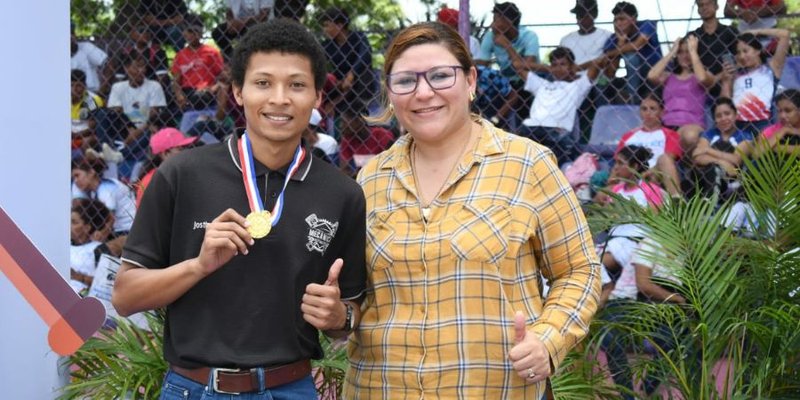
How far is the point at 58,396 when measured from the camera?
3852mm

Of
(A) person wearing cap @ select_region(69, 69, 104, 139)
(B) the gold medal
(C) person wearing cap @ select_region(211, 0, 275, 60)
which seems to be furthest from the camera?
(A) person wearing cap @ select_region(69, 69, 104, 139)

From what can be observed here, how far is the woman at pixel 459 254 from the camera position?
233 centimetres

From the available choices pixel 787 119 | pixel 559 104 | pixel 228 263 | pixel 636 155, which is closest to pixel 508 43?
pixel 559 104

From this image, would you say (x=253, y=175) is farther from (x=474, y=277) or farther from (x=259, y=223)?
(x=474, y=277)

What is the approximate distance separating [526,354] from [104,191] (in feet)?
17.4

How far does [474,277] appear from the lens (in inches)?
91.6

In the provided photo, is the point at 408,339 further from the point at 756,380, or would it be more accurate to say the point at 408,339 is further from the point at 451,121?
the point at 756,380

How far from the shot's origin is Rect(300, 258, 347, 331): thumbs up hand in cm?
220

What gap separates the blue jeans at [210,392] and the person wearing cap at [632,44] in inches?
167

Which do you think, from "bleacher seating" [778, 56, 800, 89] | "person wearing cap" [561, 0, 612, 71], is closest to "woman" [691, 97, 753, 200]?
"bleacher seating" [778, 56, 800, 89]

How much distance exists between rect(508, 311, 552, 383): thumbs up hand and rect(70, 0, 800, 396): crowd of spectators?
218 centimetres

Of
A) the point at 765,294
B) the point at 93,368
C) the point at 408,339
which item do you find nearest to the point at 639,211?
the point at 765,294

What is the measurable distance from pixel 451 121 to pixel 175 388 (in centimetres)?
90

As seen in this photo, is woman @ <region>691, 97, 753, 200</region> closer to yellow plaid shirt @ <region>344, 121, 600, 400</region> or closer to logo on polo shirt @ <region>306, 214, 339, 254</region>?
yellow plaid shirt @ <region>344, 121, 600, 400</region>
